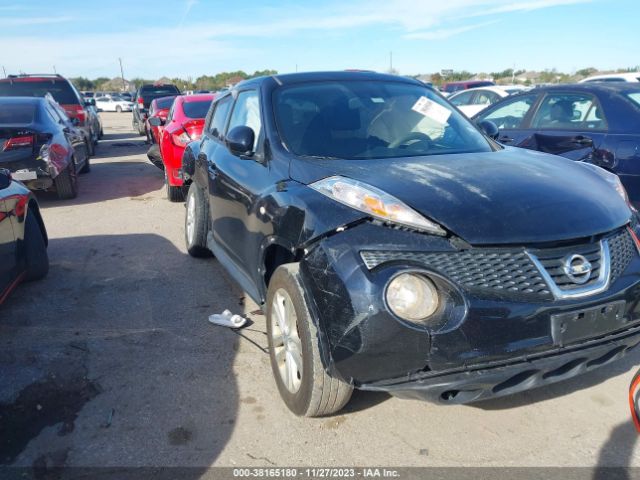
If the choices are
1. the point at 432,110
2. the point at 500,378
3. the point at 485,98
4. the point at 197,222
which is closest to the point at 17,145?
the point at 197,222

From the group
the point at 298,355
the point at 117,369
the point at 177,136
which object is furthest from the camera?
the point at 177,136

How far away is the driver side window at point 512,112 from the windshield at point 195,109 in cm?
430

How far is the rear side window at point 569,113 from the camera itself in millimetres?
5465

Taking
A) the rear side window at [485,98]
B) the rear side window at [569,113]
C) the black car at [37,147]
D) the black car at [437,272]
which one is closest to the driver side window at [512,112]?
the rear side window at [569,113]

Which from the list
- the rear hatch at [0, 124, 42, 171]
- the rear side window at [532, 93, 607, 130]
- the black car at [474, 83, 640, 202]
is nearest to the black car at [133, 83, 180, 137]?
the rear hatch at [0, 124, 42, 171]

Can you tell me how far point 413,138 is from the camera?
142 inches

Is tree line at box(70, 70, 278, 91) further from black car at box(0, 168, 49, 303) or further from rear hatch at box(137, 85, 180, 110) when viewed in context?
black car at box(0, 168, 49, 303)

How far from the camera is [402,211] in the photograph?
2494 millimetres

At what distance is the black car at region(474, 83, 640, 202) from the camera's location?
496 centimetres

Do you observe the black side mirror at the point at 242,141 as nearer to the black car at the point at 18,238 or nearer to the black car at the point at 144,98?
the black car at the point at 18,238

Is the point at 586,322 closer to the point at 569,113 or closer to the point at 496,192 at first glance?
the point at 496,192

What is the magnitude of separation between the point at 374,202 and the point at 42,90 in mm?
13024

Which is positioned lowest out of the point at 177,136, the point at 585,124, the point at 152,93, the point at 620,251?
the point at 620,251

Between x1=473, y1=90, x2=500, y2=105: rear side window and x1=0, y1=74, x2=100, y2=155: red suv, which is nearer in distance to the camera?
x1=0, y1=74, x2=100, y2=155: red suv
